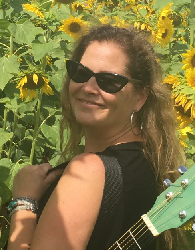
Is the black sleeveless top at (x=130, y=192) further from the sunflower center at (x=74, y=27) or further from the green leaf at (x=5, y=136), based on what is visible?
the sunflower center at (x=74, y=27)

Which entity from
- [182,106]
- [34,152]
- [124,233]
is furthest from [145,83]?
[34,152]

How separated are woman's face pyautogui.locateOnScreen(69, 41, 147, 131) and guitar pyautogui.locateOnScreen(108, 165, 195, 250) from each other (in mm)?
348

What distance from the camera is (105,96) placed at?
1.35m

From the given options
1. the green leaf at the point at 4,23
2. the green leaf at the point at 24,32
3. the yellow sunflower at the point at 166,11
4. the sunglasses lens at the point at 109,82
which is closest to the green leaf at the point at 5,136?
the green leaf at the point at 24,32

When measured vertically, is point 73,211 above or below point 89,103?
below

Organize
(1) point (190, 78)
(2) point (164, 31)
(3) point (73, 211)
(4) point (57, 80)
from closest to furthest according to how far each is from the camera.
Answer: (3) point (73, 211)
(1) point (190, 78)
(4) point (57, 80)
(2) point (164, 31)

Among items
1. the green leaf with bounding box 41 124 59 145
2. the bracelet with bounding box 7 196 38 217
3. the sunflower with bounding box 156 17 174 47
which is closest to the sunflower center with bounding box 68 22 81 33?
the sunflower with bounding box 156 17 174 47

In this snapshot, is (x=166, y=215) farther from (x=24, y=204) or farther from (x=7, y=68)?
(x=7, y=68)

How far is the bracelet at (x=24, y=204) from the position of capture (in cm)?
125

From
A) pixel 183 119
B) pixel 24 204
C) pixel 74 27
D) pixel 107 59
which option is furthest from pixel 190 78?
pixel 74 27

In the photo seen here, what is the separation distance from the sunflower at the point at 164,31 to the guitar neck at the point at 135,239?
5.61 ft

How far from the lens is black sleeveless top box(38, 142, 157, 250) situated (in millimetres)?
1118

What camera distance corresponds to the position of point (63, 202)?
1.05m

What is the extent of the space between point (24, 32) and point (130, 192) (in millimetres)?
1365
